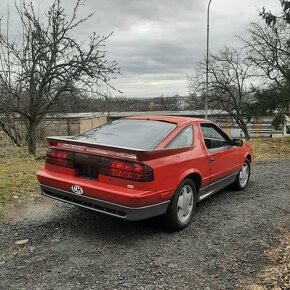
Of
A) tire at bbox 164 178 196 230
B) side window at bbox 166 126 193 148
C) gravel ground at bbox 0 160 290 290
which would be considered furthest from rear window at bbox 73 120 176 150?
gravel ground at bbox 0 160 290 290

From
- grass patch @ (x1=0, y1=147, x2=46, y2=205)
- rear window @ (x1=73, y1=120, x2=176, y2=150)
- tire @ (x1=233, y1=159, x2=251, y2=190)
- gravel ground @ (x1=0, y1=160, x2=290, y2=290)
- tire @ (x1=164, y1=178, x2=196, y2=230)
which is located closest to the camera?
gravel ground @ (x1=0, y1=160, x2=290, y2=290)

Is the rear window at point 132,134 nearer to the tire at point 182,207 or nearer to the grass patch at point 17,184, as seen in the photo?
the tire at point 182,207

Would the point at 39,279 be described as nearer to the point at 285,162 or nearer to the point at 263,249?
the point at 263,249

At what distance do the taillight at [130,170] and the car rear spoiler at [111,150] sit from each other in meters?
0.07

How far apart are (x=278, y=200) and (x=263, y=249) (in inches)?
94.2

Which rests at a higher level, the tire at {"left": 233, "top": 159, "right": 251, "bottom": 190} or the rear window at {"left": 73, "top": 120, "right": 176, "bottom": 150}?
the rear window at {"left": 73, "top": 120, "right": 176, "bottom": 150}

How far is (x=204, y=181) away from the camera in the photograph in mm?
5266

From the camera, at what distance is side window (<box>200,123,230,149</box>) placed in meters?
5.67

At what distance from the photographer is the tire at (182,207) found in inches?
177

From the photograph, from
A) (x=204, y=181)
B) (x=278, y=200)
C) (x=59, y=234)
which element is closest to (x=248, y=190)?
(x=278, y=200)

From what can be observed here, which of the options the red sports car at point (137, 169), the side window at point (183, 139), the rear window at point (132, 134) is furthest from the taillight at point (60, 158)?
the side window at point (183, 139)

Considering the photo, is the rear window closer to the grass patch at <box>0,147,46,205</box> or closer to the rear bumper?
the rear bumper

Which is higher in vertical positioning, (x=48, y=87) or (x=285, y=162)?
(x=48, y=87)

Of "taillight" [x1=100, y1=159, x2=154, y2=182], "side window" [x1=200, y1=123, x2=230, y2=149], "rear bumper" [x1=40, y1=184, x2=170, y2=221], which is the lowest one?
"rear bumper" [x1=40, y1=184, x2=170, y2=221]
